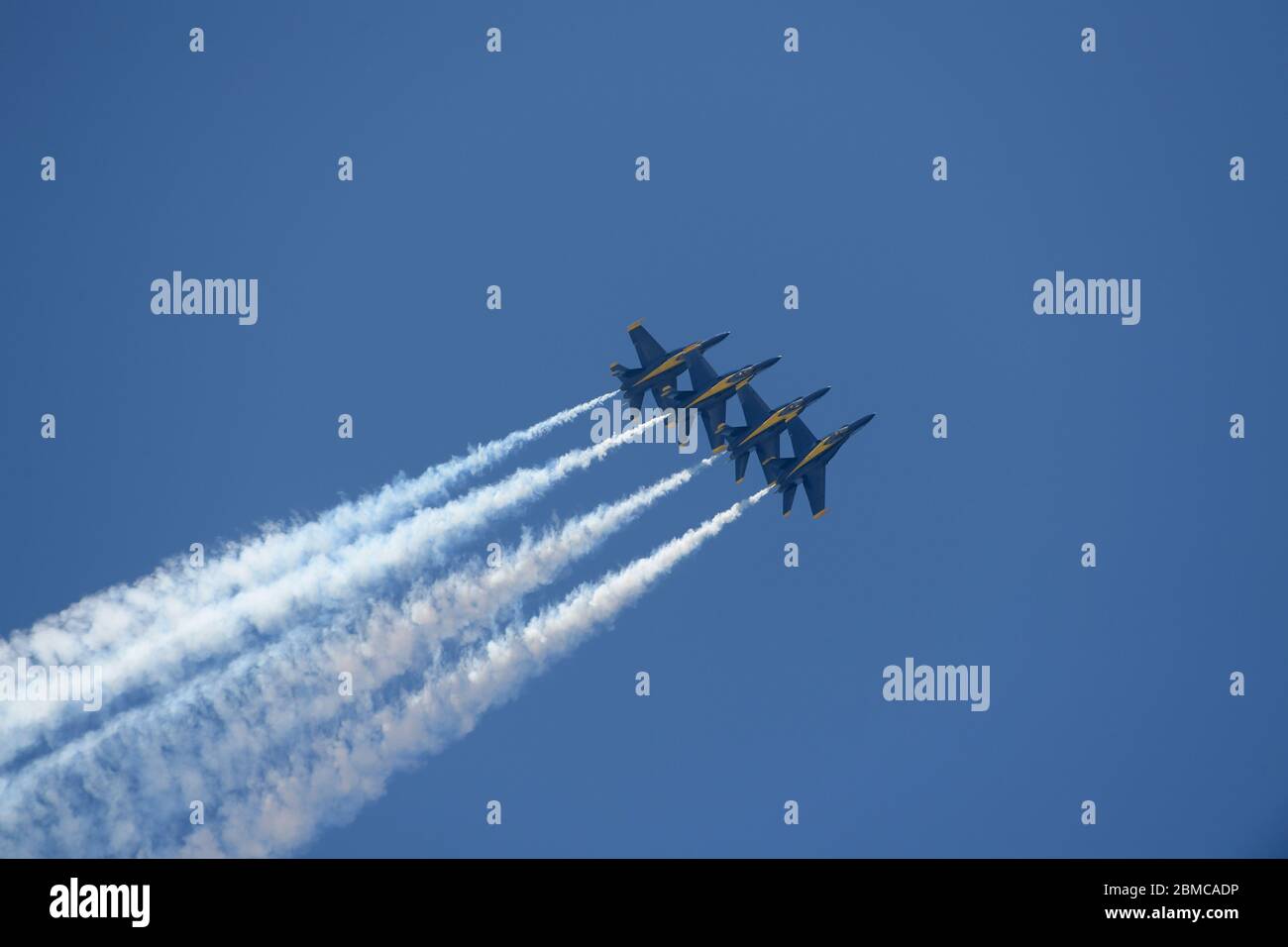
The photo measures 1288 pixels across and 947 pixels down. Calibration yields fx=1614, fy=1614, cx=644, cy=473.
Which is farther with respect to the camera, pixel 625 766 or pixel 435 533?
pixel 625 766

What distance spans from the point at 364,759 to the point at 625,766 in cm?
4208

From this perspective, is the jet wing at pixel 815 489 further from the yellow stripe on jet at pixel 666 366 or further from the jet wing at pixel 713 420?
the yellow stripe on jet at pixel 666 366

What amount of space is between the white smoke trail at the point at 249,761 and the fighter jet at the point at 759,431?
1095 cm

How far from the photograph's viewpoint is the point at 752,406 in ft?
266

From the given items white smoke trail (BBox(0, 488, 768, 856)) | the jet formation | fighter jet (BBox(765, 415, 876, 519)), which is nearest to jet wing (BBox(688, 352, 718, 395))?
the jet formation

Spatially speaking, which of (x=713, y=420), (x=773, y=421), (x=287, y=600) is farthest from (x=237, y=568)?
(x=773, y=421)

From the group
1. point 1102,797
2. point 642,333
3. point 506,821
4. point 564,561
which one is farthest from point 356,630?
point 1102,797

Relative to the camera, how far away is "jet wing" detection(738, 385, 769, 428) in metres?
80.7

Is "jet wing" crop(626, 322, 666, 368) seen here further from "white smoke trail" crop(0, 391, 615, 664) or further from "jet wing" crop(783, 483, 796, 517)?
"jet wing" crop(783, 483, 796, 517)

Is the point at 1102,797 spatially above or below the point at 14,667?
below

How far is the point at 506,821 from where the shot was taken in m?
104

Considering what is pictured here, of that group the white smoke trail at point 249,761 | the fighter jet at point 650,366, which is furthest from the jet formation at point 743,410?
the white smoke trail at point 249,761

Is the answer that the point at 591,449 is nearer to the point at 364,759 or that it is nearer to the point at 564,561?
the point at 564,561

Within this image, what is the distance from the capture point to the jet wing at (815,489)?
8069 cm
